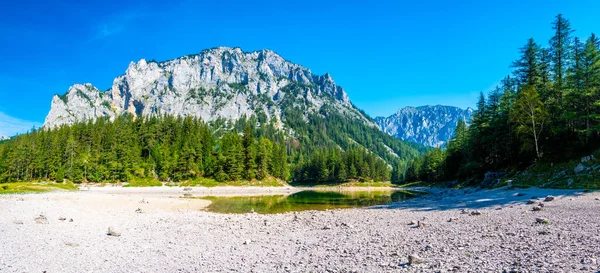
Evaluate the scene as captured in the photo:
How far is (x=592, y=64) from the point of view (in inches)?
1302

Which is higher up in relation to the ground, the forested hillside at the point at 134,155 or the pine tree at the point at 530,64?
the pine tree at the point at 530,64

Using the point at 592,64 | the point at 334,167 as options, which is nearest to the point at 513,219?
the point at 592,64

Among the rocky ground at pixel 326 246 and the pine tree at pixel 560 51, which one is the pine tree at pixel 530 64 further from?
the rocky ground at pixel 326 246

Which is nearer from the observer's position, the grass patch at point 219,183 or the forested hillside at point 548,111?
the forested hillside at point 548,111

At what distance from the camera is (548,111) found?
3741 cm

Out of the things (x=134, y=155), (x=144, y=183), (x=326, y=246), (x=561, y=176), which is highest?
(x=134, y=155)

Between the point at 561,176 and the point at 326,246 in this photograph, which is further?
the point at 561,176

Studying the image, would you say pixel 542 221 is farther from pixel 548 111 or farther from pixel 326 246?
pixel 548 111

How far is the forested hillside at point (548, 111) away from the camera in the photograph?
32719 mm

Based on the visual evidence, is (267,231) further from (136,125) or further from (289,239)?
(136,125)

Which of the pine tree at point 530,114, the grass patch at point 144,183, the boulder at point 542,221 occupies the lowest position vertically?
the grass patch at point 144,183

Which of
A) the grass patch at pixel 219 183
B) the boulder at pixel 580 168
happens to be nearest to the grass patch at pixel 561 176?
the boulder at pixel 580 168

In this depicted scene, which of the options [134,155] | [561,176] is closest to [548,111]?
[561,176]

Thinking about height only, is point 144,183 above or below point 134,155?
below
